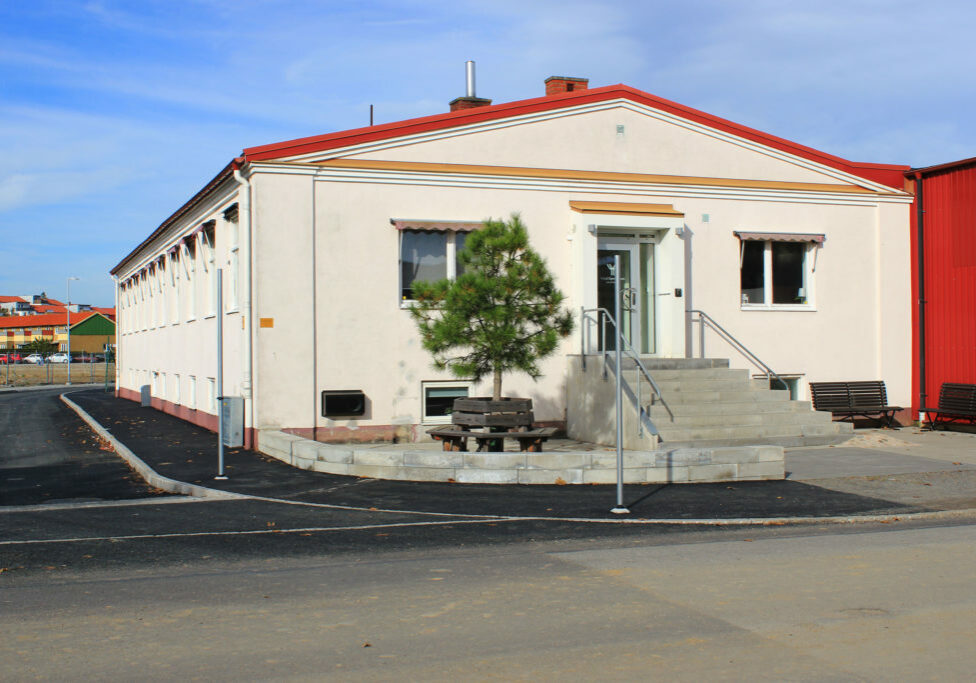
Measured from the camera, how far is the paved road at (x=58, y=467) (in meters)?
12.1

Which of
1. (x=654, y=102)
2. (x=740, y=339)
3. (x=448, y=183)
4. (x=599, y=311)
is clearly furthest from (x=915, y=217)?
(x=448, y=183)

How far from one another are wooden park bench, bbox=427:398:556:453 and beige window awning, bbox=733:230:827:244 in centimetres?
740

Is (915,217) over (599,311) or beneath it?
over

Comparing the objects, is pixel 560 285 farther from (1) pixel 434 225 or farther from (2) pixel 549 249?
(1) pixel 434 225

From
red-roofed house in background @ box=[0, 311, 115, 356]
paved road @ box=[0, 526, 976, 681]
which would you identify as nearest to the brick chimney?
paved road @ box=[0, 526, 976, 681]

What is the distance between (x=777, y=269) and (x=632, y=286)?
3.35 metres

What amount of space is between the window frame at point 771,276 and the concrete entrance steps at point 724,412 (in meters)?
2.39

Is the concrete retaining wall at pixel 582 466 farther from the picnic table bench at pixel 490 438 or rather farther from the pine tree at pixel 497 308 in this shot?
the pine tree at pixel 497 308

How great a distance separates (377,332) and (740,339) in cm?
733

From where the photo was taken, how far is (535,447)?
46.9 ft

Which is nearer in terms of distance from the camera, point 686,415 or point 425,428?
point 686,415

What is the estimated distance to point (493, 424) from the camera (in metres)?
14.0

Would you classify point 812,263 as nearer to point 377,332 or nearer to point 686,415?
point 686,415

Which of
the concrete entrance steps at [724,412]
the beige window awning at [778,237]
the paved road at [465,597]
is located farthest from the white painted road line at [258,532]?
the beige window awning at [778,237]
